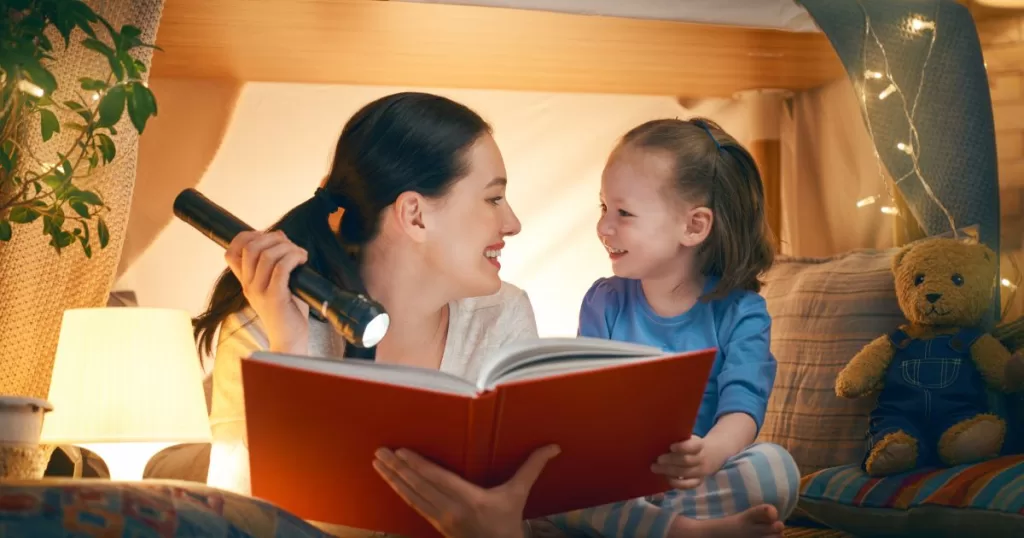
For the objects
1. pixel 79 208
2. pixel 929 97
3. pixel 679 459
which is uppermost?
pixel 929 97

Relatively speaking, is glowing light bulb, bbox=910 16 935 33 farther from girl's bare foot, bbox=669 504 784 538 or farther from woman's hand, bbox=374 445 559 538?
woman's hand, bbox=374 445 559 538

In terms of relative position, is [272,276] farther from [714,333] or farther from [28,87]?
[714,333]

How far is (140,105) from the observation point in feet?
4.54

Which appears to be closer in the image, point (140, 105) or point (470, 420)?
point (470, 420)

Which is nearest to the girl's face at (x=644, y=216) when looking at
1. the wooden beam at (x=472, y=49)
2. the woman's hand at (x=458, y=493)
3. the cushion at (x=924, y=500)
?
the cushion at (x=924, y=500)

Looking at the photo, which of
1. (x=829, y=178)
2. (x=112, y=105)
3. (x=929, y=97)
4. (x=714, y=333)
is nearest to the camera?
(x=112, y=105)

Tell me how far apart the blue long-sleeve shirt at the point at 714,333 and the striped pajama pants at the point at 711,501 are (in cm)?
13

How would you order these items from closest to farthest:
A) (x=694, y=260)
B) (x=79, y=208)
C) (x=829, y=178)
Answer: (x=79, y=208) → (x=694, y=260) → (x=829, y=178)

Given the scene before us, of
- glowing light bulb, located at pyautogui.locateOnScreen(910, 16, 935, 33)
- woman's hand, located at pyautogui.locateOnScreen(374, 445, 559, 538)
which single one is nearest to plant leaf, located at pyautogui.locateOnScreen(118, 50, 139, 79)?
woman's hand, located at pyautogui.locateOnScreen(374, 445, 559, 538)

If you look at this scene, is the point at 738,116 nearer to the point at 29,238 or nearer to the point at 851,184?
the point at 851,184

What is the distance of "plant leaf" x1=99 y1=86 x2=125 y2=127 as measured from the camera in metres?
1.37

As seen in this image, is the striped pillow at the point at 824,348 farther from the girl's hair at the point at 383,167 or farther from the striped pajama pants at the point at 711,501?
the girl's hair at the point at 383,167

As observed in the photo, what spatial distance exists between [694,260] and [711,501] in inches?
21.1

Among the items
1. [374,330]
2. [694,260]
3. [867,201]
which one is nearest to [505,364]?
[374,330]
